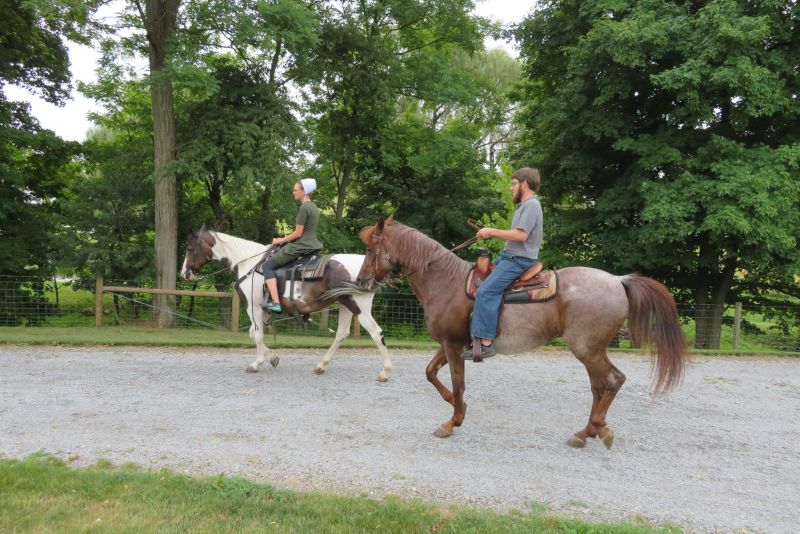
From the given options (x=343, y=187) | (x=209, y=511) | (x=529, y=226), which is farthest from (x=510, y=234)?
(x=343, y=187)

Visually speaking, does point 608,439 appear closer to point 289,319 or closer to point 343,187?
point 289,319

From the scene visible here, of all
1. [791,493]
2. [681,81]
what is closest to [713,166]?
[681,81]

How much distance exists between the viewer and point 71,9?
35.4 feet

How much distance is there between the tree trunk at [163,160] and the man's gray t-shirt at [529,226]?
10.9 m

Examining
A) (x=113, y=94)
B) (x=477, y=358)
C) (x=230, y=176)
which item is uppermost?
(x=113, y=94)

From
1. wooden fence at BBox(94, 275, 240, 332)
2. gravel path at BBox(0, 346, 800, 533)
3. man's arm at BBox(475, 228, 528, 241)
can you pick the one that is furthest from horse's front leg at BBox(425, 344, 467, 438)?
wooden fence at BBox(94, 275, 240, 332)

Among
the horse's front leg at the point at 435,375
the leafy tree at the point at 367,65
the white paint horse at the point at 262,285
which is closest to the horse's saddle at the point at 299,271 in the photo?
the white paint horse at the point at 262,285

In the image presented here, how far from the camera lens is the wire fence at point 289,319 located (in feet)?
43.3

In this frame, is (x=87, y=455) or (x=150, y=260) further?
(x=150, y=260)

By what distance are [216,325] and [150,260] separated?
2658 millimetres

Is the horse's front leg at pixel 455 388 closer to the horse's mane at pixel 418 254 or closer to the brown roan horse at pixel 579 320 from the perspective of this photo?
the brown roan horse at pixel 579 320

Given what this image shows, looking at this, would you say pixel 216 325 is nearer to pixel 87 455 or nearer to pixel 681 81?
pixel 87 455

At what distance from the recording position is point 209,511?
3262mm

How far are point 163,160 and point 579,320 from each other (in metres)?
12.1
